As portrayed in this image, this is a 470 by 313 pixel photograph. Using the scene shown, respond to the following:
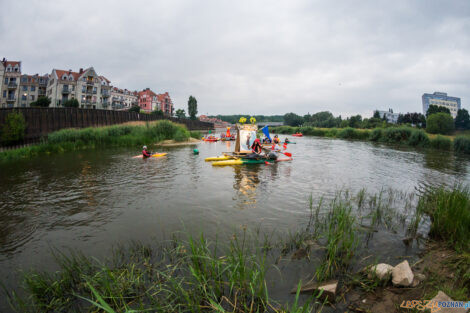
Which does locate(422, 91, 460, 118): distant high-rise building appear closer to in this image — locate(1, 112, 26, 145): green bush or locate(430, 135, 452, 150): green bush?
locate(430, 135, 452, 150): green bush

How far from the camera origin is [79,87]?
61000 millimetres

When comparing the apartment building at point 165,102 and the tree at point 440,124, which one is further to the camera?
the apartment building at point 165,102

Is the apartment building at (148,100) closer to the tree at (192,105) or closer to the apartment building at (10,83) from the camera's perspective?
the tree at (192,105)

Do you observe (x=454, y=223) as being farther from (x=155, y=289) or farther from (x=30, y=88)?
(x=30, y=88)

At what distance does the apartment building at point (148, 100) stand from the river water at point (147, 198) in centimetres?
7780

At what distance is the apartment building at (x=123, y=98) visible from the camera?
237ft

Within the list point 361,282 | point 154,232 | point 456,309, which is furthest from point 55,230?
point 456,309

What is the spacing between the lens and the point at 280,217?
7820 mm

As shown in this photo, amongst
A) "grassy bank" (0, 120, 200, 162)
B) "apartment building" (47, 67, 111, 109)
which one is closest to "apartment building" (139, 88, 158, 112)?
"apartment building" (47, 67, 111, 109)

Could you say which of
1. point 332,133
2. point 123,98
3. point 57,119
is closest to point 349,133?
point 332,133

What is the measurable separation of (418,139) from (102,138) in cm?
4686

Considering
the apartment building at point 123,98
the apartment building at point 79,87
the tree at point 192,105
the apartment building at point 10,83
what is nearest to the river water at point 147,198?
the apartment building at point 79,87

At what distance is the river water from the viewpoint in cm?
643

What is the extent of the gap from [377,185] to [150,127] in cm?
2908
